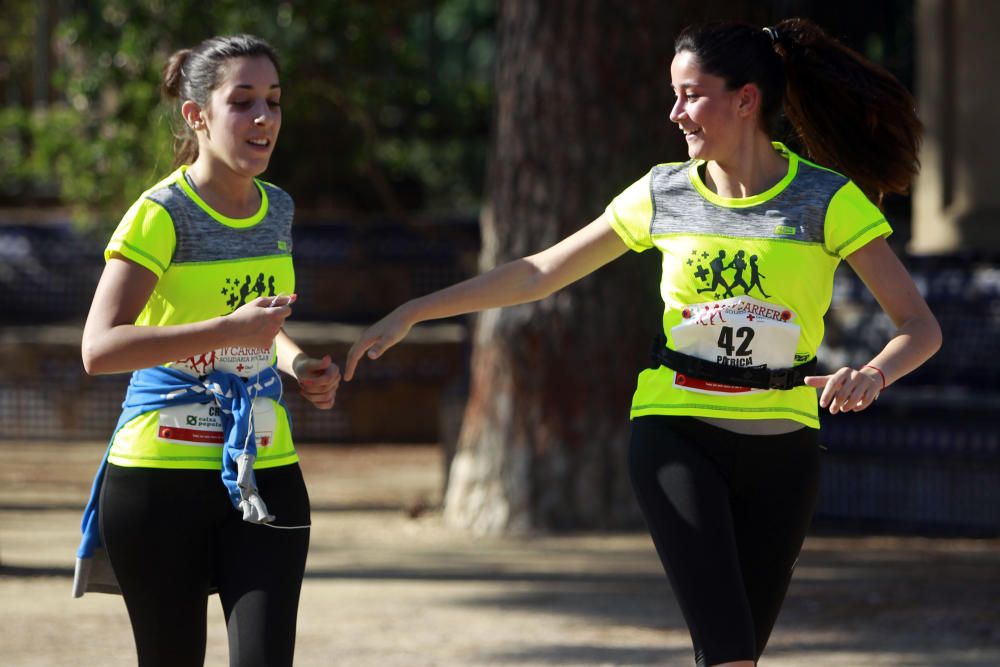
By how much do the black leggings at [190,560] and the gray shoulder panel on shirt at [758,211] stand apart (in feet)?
3.66

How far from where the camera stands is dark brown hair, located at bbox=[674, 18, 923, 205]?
3.95m

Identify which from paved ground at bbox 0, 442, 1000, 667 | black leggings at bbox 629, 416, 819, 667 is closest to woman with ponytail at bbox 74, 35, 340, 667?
black leggings at bbox 629, 416, 819, 667

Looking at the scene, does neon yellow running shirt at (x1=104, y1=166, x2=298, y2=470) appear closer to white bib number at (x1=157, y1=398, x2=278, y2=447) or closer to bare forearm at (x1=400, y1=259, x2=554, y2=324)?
white bib number at (x1=157, y1=398, x2=278, y2=447)

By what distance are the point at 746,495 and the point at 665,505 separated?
0.19m

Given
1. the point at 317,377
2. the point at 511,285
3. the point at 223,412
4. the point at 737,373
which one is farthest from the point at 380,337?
the point at 737,373

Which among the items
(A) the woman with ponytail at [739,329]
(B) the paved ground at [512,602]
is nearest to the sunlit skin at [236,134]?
(A) the woman with ponytail at [739,329]

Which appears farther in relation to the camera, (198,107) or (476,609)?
(476,609)

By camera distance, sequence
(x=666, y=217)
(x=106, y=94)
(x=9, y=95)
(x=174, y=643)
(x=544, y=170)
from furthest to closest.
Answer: (x=9, y=95)
(x=106, y=94)
(x=544, y=170)
(x=666, y=217)
(x=174, y=643)

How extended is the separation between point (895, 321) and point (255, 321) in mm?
1435

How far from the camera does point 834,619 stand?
7.20 metres

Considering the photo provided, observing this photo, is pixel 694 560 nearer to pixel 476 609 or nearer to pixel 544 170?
pixel 476 609

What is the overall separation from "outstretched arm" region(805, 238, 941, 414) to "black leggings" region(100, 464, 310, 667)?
1.22 metres

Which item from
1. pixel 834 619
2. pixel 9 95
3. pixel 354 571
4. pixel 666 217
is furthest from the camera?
pixel 9 95

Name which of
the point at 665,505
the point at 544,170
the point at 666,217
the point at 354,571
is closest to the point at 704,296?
the point at 666,217
